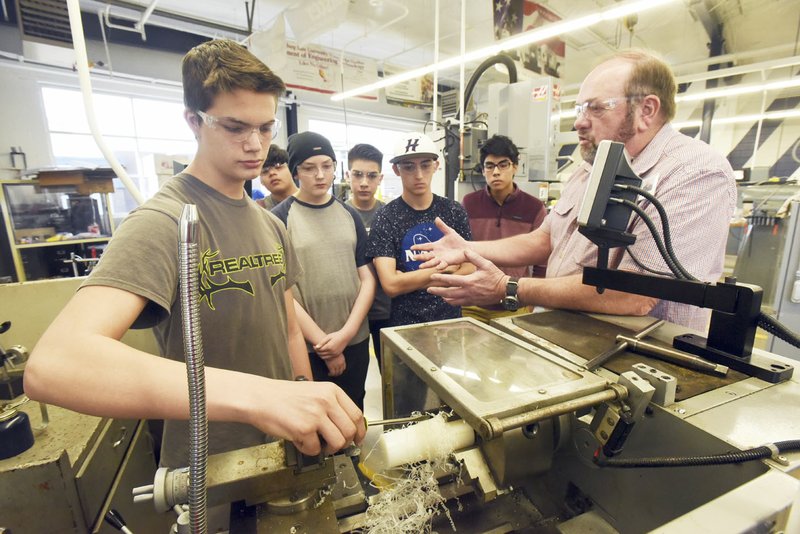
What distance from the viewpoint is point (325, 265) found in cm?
174

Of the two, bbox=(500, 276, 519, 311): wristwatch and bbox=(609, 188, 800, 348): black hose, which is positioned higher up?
bbox=(609, 188, 800, 348): black hose

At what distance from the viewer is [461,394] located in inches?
24.0

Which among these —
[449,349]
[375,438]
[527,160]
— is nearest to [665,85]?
[449,349]

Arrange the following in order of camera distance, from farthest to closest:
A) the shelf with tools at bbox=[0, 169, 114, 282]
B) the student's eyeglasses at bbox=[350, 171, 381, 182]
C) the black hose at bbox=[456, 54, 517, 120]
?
the shelf with tools at bbox=[0, 169, 114, 282] < the black hose at bbox=[456, 54, 517, 120] < the student's eyeglasses at bbox=[350, 171, 381, 182]

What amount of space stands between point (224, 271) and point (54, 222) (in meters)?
3.77

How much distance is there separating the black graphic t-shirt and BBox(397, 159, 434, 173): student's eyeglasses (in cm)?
16

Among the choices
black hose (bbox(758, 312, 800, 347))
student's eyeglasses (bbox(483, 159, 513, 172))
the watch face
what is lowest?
the watch face

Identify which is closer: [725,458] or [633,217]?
[725,458]

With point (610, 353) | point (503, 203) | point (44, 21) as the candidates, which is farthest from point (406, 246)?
point (44, 21)

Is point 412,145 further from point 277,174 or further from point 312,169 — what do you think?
point 277,174

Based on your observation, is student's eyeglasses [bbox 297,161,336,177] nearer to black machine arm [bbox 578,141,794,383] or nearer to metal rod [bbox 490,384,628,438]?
black machine arm [bbox 578,141,794,383]

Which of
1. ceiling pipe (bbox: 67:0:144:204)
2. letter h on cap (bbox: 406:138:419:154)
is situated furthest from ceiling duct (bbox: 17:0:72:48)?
letter h on cap (bbox: 406:138:419:154)

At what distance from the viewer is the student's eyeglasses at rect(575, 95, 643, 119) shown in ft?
3.84

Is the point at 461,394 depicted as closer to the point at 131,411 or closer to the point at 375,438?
the point at 375,438
